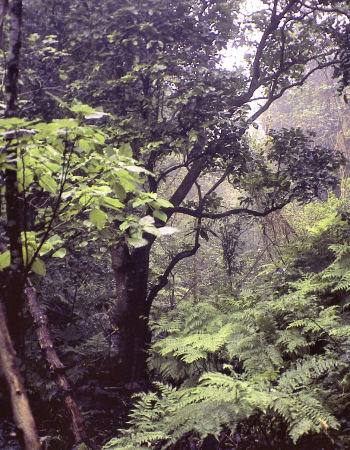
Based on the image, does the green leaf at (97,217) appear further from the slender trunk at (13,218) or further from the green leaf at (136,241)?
the slender trunk at (13,218)

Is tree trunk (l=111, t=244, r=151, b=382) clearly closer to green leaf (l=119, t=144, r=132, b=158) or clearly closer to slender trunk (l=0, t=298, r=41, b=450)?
green leaf (l=119, t=144, r=132, b=158)

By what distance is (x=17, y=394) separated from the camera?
1.17m

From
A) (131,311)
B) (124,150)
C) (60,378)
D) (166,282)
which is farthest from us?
(166,282)

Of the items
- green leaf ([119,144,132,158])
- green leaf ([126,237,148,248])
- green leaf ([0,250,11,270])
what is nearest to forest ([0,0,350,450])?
green leaf ([119,144,132,158])

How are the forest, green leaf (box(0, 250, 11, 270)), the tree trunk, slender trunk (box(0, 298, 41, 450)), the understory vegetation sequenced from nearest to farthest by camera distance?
slender trunk (box(0, 298, 41, 450)) → green leaf (box(0, 250, 11, 270)) → the understory vegetation → the forest → the tree trunk

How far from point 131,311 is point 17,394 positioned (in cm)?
454

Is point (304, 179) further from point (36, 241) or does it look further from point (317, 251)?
point (36, 241)

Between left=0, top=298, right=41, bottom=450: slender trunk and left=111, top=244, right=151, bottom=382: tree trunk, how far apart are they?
167 inches

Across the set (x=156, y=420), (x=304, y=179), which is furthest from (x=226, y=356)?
(x=304, y=179)

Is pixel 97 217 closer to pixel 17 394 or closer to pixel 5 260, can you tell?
pixel 5 260

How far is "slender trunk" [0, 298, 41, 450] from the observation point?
3.77 ft

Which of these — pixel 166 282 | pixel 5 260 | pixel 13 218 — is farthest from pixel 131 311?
pixel 13 218

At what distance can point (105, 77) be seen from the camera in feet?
18.3

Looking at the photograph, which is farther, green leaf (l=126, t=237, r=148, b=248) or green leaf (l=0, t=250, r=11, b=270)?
green leaf (l=126, t=237, r=148, b=248)
